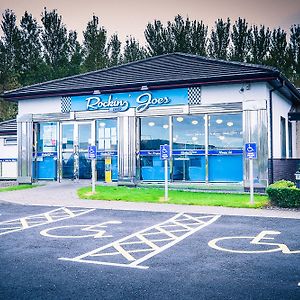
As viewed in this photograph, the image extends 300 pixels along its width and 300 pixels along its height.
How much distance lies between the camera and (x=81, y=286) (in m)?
4.51

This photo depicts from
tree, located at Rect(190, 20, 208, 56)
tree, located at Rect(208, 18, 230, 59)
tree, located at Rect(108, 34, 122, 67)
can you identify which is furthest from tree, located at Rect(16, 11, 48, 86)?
tree, located at Rect(208, 18, 230, 59)

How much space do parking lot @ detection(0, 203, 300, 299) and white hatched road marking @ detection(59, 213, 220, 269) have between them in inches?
0.6

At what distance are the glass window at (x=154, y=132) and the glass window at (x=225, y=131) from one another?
1.98m

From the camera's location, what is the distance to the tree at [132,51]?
4351 cm

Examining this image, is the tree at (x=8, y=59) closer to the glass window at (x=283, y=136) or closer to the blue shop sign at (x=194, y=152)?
the blue shop sign at (x=194, y=152)

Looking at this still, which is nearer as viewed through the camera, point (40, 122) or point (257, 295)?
point (257, 295)

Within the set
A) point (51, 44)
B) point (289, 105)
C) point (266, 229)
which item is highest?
point (51, 44)

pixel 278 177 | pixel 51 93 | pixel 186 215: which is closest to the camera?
pixel 186 215

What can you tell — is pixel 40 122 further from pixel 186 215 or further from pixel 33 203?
pixel 186 215

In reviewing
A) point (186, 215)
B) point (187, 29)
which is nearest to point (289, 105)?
point (186, 215)

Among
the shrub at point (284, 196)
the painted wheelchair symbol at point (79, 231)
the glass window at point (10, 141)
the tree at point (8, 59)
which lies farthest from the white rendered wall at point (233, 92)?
the tree at point (8, 59)

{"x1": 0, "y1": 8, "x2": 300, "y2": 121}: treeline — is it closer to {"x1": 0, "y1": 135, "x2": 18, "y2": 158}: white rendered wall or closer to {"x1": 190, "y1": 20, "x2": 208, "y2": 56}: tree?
{"x1": 190, "y1": 20, "x2": 208, "y2": 56}: tree

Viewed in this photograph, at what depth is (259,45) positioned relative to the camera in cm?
4131

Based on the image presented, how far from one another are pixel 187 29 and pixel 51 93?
92.3 feet
